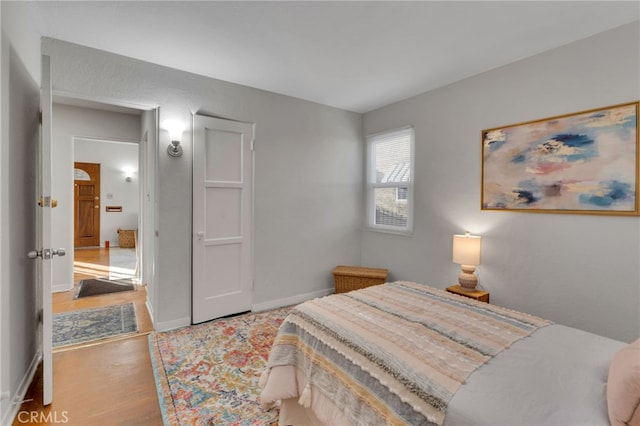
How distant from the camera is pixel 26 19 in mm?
1991

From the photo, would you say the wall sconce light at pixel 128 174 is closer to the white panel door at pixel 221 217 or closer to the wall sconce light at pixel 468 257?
the white panel door at pixel 221 217

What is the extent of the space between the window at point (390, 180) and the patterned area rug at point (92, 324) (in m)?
3.24

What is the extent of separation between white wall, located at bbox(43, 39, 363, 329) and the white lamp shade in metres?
1.70

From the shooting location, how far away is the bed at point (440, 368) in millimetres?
968

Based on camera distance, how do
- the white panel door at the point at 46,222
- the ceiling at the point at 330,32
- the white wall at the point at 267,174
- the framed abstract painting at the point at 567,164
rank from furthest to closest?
the white wall at the point at 267,174, the framed abstract painting at the point at 567,164, the ceiling at the point at 330,32, the white panel door at the point at 46,222

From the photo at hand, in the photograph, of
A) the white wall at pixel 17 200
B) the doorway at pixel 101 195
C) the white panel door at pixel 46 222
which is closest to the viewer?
the white wall at pixel 17 200

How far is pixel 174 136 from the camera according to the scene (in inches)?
114

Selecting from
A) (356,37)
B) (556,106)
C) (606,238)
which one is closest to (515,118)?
(556,106)

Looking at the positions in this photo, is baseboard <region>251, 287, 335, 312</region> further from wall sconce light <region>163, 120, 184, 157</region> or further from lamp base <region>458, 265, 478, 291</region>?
wall sconce light <region>163, 120, 184, 157</region>

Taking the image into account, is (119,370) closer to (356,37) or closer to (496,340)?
(496,340)

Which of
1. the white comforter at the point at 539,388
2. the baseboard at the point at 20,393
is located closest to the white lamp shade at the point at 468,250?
the white comforter at the point at 539,388

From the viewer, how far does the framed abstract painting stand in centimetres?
209

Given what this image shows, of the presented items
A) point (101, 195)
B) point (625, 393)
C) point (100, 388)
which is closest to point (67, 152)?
point (100, 388)

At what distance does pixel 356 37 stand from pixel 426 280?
2.67 metres
